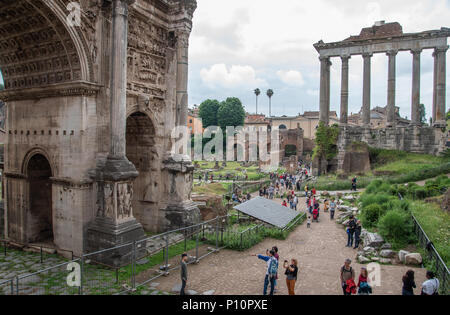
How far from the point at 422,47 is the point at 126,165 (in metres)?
32.4

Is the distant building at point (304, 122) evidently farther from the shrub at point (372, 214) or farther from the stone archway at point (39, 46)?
the stone archway at point (39, 46)

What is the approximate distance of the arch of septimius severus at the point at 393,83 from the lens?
3091cm

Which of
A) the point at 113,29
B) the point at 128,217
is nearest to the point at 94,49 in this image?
the point at 113,29

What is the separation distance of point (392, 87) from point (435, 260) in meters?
28.2

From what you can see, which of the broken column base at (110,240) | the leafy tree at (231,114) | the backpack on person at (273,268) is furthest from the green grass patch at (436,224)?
the leafy tree at (231,114)

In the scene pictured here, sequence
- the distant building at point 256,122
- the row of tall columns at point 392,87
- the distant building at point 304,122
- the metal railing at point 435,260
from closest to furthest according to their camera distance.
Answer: the metal railing at point 435,260
the row of tall columns at point 392,87
the distant building at point 256,122
the distant building at point 304,122

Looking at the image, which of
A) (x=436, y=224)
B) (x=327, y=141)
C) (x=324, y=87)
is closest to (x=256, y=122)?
(x=324, y=87)

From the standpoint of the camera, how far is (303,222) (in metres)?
17.1

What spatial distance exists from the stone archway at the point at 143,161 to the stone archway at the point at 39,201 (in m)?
3.16

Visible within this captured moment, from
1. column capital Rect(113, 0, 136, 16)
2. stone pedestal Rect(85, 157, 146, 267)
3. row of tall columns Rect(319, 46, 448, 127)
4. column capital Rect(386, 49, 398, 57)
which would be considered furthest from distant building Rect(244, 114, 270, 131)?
stone pedestal Rect(85, 157, 146, 267)

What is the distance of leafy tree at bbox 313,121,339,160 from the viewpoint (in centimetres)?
3369

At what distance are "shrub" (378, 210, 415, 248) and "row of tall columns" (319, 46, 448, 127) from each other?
23342 mm

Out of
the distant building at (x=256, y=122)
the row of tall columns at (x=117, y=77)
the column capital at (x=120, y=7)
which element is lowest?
the row of tall columns at (x=117, y=77)

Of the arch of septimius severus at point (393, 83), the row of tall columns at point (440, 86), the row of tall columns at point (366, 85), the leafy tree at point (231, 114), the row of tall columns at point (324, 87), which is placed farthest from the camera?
the leafy tree at point (231, 114)
